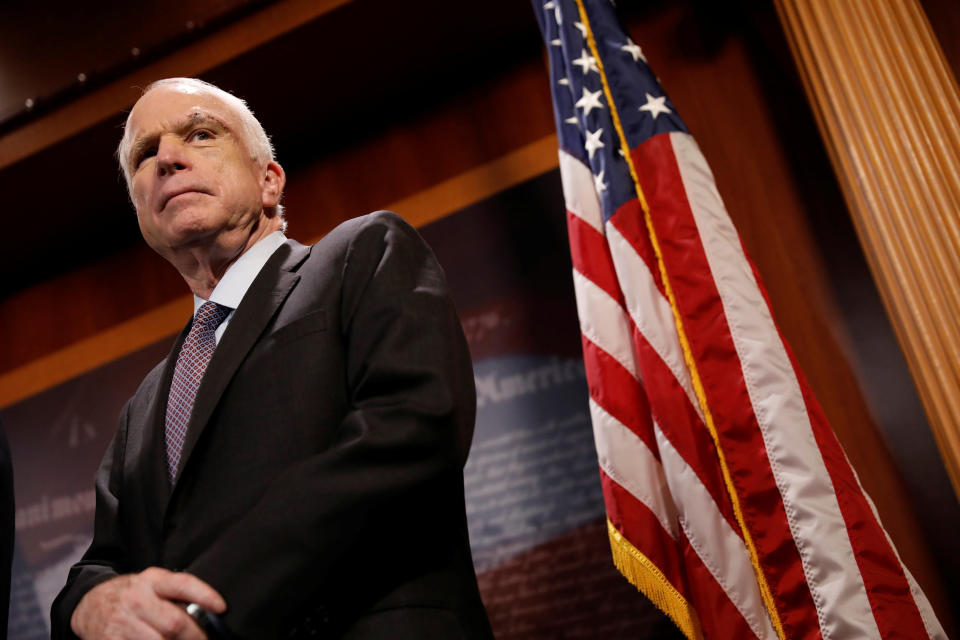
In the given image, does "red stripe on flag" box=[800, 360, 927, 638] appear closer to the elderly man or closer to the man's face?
the elderly man

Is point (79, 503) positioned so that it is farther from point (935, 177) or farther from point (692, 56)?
point (935, 177)

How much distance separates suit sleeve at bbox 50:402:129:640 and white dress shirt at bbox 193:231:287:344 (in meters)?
0.30

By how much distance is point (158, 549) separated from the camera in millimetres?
1152

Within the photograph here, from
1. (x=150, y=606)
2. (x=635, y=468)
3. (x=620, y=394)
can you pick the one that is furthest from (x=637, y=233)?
(x=150, y=606)

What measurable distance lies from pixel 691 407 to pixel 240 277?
1108mm

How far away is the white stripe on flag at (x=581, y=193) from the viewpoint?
2.28 meters

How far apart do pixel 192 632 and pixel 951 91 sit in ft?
6.54

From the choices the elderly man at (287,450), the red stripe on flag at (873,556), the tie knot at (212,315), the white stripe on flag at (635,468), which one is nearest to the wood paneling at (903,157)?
the red stripe on flag at (873,556)

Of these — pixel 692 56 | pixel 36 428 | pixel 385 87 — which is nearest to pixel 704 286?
pixel 692 56

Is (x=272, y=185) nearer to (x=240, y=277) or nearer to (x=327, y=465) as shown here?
(x=240, y=277)

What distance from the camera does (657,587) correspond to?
1.88m

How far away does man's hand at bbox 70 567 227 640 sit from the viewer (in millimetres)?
900

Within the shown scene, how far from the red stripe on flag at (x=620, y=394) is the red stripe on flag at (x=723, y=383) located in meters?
0.20

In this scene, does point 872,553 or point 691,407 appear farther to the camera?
point 691,407
